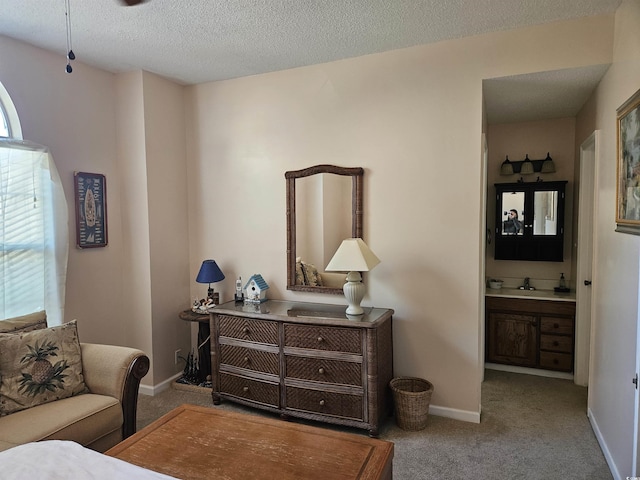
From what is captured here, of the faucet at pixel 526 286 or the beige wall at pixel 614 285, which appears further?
the faucet at pixel 526 286

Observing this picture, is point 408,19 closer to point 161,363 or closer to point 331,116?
point 331,116

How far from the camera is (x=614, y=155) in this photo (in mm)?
2584

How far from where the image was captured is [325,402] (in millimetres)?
2969

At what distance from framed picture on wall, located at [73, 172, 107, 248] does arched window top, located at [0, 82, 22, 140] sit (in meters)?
0.49

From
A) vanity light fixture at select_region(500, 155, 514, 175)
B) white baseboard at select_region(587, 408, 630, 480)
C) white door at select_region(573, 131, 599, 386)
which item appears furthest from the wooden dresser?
vanity light fixture at select_region(500, 155, 514, 175)

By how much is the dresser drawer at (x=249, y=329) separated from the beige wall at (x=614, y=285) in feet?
7.12

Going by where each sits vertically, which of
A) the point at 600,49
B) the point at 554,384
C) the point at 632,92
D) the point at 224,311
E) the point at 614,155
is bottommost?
the point at 554,384

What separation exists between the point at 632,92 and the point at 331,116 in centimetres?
201

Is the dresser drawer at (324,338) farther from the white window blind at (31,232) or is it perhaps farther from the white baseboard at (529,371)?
the white baseboard at (529,371)

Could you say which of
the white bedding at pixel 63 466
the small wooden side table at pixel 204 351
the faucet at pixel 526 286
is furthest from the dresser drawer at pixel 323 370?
the faucet at pixel 526 286

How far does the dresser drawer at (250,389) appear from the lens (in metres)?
3.13

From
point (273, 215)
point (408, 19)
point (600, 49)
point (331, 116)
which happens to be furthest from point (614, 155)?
point (273, 215)

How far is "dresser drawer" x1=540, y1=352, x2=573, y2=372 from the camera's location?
152 inches

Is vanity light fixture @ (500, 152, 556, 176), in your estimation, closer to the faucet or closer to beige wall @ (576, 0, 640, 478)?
beige wall @ (576, 0, 640, 478)
